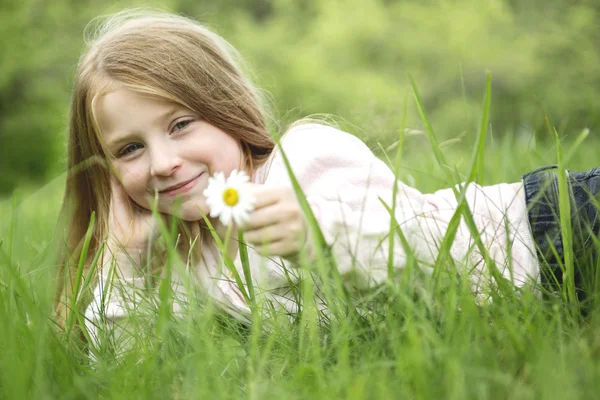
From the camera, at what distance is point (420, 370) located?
0.57m

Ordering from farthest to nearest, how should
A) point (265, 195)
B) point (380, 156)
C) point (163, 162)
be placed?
point (380, 156) < point (163, 162) < point (265, 195)

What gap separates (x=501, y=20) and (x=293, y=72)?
2.79m

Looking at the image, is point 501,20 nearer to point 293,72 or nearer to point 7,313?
point 293,72

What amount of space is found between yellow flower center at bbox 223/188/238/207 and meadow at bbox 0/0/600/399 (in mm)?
96

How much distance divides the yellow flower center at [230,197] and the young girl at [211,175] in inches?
2.8

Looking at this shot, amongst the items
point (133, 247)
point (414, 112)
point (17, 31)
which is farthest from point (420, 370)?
point (17, 31)

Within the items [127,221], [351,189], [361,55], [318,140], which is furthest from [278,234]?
[361,55]

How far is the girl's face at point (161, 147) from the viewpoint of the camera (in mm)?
1300

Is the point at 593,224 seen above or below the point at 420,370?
above

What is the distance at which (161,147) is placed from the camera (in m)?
1.29

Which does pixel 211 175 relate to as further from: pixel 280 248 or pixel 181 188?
pixel 280 248

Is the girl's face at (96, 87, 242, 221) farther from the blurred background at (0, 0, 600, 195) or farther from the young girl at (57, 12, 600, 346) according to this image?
the blurred background at (0, 0, 600, 195)

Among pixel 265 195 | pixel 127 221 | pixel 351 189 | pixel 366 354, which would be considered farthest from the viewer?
pixel 127 221

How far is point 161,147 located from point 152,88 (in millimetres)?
132
